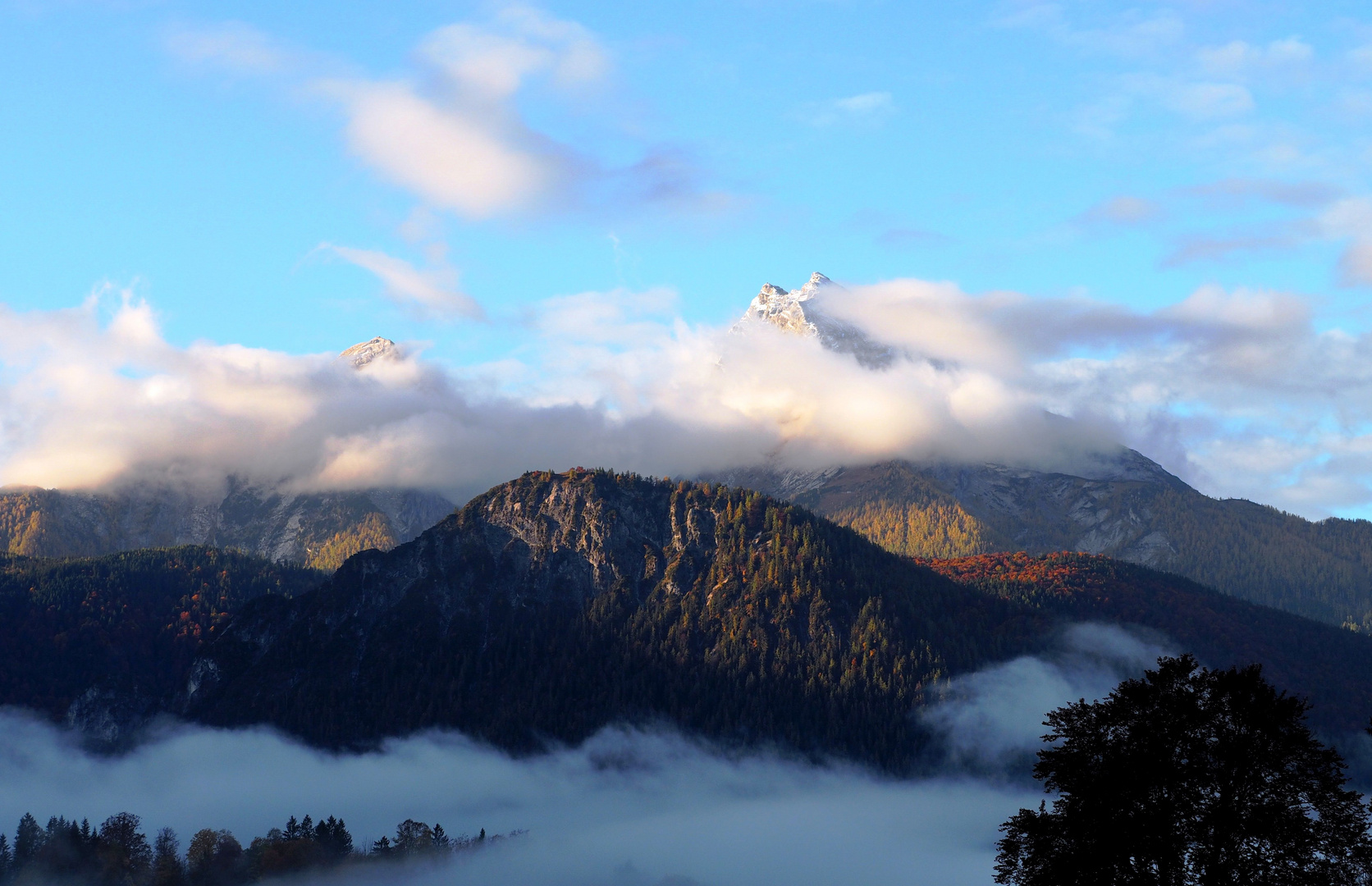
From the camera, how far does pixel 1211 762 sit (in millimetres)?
87812

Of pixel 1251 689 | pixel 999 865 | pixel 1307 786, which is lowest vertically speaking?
pixel 999 865

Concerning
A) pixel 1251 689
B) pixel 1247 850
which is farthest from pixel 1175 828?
pixel 1251 689

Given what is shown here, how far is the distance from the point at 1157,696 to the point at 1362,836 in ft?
47.3

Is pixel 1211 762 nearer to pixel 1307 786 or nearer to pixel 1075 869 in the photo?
pixel 1307 786

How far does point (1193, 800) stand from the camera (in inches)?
3430

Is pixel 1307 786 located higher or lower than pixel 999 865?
higher

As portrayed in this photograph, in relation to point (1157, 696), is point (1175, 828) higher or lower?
lower

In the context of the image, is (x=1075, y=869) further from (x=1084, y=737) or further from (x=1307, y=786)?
(x=1307, y=786)

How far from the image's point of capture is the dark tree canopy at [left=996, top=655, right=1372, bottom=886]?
83.6 m

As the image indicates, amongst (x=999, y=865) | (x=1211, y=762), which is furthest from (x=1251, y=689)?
(x=999, y=865)

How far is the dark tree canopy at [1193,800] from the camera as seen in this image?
8356 cm

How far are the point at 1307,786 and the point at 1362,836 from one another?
411 centimetres

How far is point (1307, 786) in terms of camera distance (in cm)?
8481

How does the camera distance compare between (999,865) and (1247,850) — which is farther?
(999,865)
